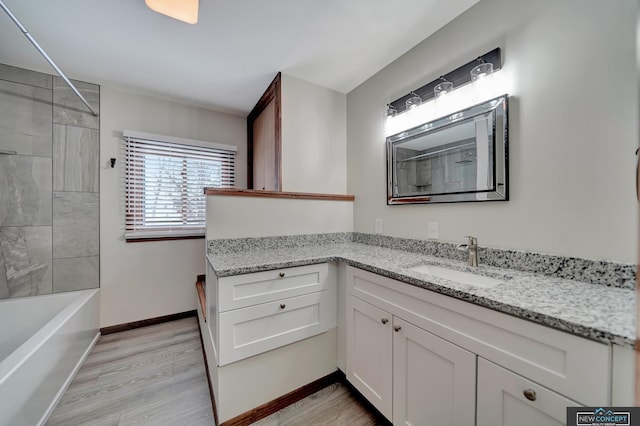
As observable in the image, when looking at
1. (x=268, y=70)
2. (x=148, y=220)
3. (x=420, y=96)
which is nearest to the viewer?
(x=420, y=96)

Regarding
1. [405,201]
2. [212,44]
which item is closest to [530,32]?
[405,201]

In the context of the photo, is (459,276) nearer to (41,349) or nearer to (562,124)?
(562,124)

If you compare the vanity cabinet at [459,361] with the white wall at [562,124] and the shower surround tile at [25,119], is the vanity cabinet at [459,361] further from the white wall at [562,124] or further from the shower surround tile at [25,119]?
the shower surround tile at [25,119]

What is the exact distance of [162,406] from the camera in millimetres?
1428

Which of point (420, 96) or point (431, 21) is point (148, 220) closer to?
point (420, 96)

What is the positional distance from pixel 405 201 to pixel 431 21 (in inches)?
45.6

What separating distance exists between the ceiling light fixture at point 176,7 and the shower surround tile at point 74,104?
155cm

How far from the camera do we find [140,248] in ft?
7.79

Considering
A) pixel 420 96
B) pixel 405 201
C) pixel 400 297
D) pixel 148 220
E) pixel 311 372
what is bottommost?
pixel 311 372

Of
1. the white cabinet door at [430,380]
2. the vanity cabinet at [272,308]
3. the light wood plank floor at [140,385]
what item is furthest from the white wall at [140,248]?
the white cabinet door at [430,380]

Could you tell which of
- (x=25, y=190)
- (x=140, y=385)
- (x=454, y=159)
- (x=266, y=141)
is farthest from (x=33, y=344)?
(x=454, y=159)

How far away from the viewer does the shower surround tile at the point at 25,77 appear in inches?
74.2

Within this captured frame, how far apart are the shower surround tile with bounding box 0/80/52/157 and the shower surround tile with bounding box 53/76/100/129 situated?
54 millimetres

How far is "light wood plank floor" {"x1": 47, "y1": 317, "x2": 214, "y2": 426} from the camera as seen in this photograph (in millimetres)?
1350
